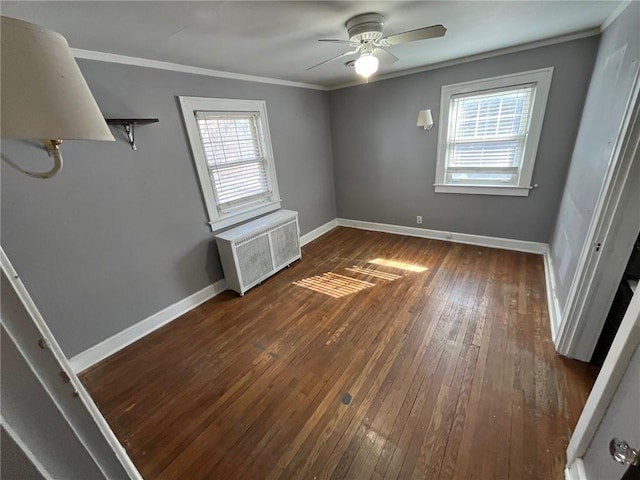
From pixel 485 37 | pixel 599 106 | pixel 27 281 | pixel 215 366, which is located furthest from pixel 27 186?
pixel 599 106

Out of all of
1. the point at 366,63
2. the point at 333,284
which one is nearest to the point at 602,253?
the point at 366,63

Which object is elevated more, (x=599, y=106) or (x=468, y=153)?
(x=599, y=106)

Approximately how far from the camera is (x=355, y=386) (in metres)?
1.80

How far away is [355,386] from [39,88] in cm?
198

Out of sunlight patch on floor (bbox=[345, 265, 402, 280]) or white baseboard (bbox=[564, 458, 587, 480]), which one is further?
sunlight patch on floor (bbox=[345, 265, 402, 280])

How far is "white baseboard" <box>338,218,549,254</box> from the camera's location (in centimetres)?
335

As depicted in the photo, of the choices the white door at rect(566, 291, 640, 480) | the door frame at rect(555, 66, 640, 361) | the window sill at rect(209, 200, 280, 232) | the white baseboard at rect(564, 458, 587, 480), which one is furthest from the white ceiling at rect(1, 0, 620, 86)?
the white baseboard at rect(564, 458, 587, 480)

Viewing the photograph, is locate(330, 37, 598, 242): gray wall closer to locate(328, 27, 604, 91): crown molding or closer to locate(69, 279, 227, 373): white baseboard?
locate(328, 27, 604, 91): crown molding

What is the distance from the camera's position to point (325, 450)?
4.76 feet

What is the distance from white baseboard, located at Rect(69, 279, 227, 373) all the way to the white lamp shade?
2288 millimetres

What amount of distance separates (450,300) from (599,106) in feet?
6.36

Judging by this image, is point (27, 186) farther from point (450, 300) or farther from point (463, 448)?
point (450, 300)

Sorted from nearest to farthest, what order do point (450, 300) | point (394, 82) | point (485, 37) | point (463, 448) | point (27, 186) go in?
point (463, 448) < point (27, 186) < point (485, 37) < point (450, 300) < point (394, 82)

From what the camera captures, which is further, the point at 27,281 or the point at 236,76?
the point at 236,76
